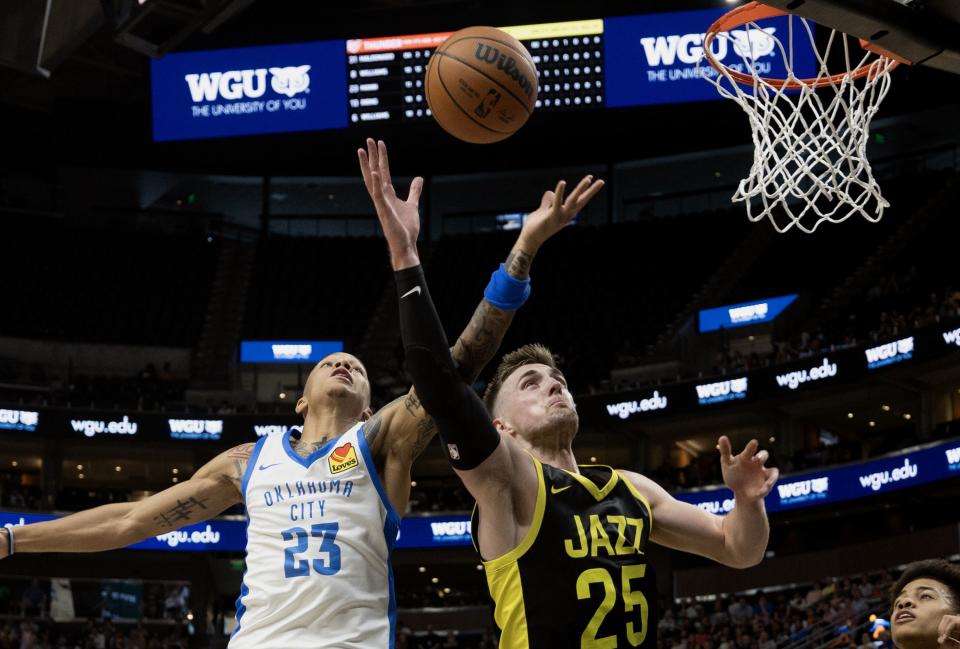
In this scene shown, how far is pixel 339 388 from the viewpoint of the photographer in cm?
434

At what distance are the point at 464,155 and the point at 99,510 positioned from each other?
2721cm

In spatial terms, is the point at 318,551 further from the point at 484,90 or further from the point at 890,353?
the point at 890,353

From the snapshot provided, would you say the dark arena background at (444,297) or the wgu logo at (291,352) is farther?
the wgu logo at (291,352)

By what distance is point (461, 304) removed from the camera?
93.8 feet

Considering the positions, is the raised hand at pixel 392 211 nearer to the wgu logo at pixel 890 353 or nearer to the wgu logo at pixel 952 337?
the wgu logo at pixel 952 337

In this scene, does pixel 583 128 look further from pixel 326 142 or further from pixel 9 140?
pixel 9 140

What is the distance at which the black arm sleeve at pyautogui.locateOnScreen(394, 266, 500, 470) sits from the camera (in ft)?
10.4

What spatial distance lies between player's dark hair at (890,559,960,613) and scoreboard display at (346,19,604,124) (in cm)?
2067

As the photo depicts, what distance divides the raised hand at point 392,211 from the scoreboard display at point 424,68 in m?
20.4

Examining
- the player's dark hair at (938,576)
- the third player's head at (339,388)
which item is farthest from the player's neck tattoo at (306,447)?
the player's dark hair at (938,576)

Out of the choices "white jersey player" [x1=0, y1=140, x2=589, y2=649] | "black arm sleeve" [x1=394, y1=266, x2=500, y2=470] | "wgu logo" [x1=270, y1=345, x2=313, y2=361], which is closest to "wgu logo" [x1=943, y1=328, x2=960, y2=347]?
"wgu logo" [x1=270, y1=345, x2=313, y2=361]

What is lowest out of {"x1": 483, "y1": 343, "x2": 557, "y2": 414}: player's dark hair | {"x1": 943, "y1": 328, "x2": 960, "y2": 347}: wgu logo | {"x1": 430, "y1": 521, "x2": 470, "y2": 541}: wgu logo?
{"x1": 483, "y1": 343, "x2": 557, "y2": 414}: player's dark hair

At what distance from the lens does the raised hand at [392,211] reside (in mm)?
3449

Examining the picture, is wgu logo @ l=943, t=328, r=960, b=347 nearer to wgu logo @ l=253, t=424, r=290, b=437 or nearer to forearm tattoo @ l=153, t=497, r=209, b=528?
wgu logo @ l=253, t=424, r=290, b=437
